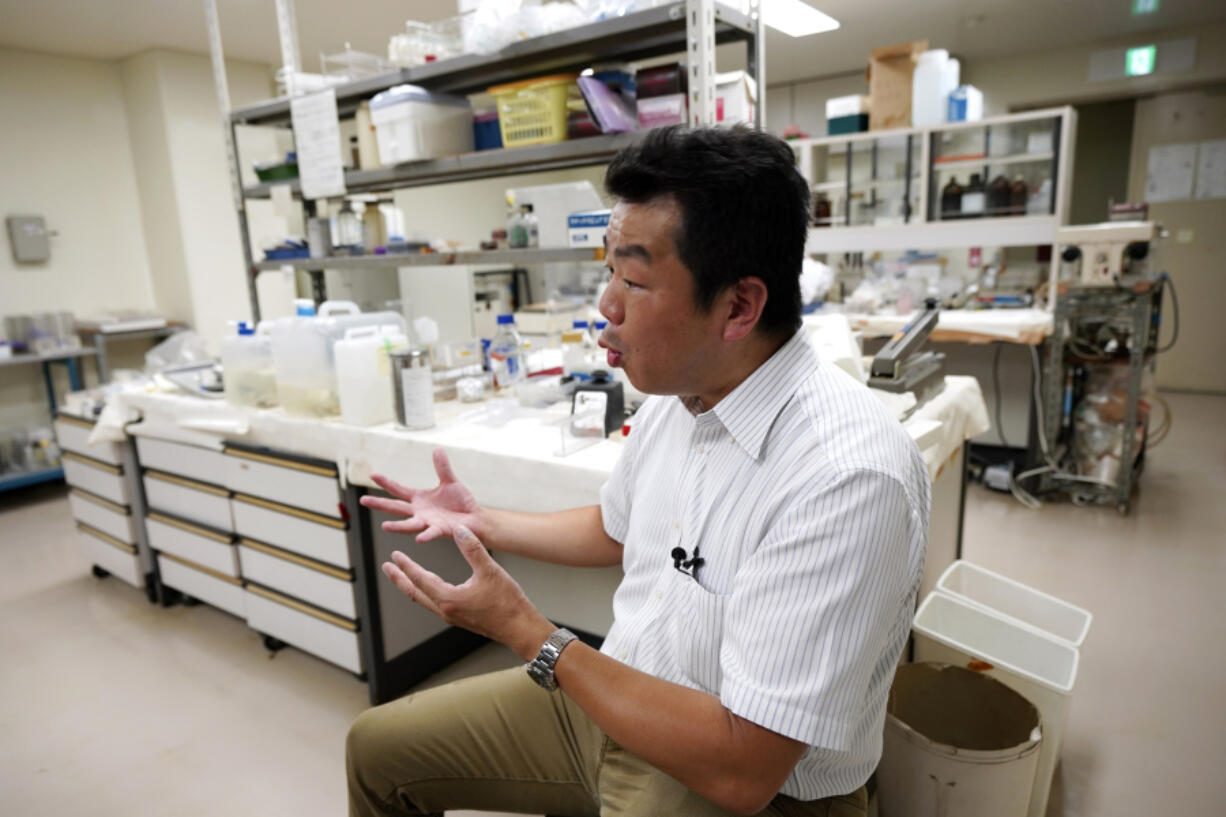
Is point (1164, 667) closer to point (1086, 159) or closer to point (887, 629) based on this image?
point (887, 629)

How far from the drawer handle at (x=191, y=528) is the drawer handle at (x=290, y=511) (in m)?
0.18

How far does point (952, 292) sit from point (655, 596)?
3.88 m

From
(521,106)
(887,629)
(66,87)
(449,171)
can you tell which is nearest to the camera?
(887,629)

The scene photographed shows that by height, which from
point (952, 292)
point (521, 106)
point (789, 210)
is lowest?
point (952, 292)

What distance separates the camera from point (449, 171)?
2.35 m

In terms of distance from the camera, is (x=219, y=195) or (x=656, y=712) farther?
(x=219, y=195)

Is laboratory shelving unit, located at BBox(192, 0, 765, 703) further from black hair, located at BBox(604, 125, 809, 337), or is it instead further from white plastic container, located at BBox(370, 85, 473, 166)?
black hair, located at BBox(604, 125, 809, 337)

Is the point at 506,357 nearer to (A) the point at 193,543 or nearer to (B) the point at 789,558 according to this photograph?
(A) the point at 193,543

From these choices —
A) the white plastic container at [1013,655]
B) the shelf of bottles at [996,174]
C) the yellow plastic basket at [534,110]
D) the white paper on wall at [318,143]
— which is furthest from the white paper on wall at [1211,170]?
the white paper on wall at [318,143]

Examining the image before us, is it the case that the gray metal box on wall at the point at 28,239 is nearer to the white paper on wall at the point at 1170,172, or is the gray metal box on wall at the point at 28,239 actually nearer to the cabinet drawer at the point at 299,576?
the cabinet drawer at the point at 299,576

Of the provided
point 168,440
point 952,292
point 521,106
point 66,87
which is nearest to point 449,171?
point 521,106

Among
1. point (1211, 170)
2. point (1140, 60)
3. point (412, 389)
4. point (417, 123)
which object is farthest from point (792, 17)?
point (1211, 170)

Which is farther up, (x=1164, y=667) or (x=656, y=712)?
(x=656, y=712)

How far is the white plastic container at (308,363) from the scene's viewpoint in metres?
2.04
